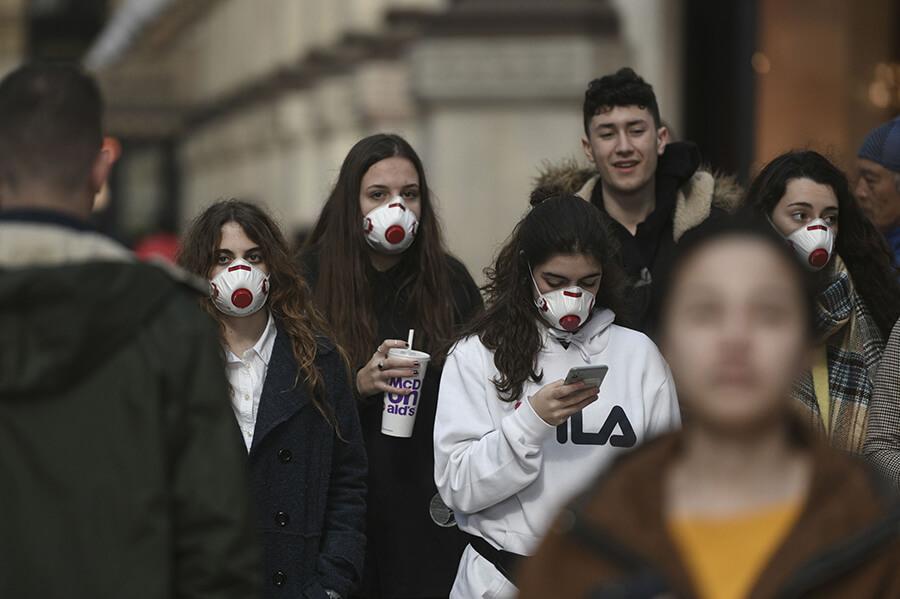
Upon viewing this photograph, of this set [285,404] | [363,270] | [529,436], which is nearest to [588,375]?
[529,436]

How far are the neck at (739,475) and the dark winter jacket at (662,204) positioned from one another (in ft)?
10.1

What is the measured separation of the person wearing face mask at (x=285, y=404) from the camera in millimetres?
5422

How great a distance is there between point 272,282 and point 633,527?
2.82 meters

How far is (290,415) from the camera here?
5.44 m

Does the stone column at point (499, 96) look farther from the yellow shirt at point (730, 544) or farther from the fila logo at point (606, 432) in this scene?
the yellow shirt at point (730, 544)

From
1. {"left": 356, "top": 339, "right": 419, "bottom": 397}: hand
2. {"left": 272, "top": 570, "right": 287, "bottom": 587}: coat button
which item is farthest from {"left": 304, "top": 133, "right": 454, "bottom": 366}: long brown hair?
{"left": 272, "top": 570, "right": 287, "bottom": 587}: coat button

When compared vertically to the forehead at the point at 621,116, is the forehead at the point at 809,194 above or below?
below

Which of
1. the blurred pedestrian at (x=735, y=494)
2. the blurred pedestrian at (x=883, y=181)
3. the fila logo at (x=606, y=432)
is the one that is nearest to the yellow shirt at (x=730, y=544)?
the blurred pedestrian at (x=735, y=494)

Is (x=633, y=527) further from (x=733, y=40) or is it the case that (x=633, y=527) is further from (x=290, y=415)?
(x=733, y=40)

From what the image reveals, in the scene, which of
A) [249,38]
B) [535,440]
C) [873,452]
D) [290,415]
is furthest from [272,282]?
[249,38]

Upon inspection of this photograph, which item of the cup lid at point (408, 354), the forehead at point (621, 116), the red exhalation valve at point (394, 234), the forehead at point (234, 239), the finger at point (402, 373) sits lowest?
the finger at point (402, 373)

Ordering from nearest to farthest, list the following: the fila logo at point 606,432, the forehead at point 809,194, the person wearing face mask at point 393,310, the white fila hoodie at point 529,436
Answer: the white fila hoodie at point 529,436 < the fila logo at point 606,432 < the forehead at point 809,194 < the person wearing face mask at point 393,310

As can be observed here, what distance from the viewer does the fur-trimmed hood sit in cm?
661

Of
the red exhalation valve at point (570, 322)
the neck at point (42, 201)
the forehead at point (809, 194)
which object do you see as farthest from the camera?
the forehead at point (809, 194)
